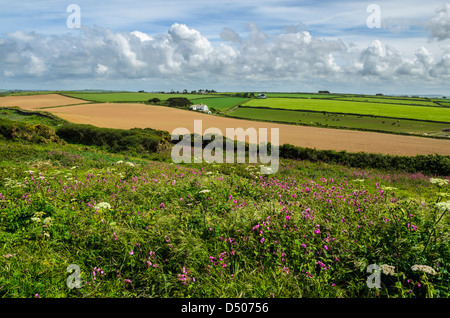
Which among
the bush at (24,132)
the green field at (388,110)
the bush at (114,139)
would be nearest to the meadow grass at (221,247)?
the bush at (114,139)

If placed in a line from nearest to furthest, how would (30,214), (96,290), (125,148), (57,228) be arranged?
(96,290) < (57,228) < (30,214) < (125,148)

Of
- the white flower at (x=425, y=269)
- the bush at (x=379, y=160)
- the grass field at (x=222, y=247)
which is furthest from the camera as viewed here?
the bush at (x=379, y=160)

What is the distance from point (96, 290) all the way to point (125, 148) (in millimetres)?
23329

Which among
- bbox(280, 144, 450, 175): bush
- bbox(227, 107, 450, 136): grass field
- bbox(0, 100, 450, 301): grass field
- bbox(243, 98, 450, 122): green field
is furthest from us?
bbox(243, 98, 450, 122): green field

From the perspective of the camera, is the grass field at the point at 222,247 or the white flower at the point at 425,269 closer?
the white flower at the point at 425,269

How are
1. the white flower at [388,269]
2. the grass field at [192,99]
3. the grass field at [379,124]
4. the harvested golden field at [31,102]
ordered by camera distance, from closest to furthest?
the white flower at [388,269]
the grass field at [379,124]
the harvested golden field at [31,102]
the grass field at [192,99]

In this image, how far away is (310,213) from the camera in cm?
660

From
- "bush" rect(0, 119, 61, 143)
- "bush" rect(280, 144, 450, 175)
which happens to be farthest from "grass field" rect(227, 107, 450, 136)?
"bush" rect(0, 119, 61, 143)

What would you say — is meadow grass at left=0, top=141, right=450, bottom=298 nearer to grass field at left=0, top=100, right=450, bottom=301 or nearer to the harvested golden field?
grass field at left=0, top=100, right=450, bottom=301

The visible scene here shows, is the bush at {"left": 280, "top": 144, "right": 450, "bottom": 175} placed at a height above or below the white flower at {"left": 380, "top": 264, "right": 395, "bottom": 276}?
below

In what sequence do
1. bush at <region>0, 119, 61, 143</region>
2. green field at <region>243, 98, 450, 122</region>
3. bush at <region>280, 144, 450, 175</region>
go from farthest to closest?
green field at <region>243, 98, 450, 122</region>, bush at <region>0, 119, 61, 143</region>, bush at <region>280, 144, 450, 175</region>

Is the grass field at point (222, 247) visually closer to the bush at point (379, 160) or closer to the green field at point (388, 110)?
the bush at point (379, 160)
